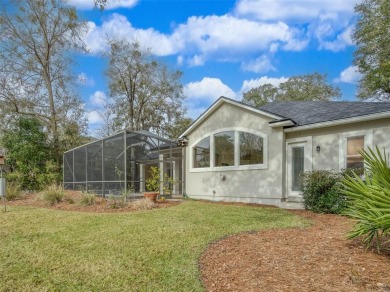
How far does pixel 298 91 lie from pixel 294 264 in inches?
1203

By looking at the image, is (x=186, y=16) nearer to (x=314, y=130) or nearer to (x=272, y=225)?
(x=314, y=130)

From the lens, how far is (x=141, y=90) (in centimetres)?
3117

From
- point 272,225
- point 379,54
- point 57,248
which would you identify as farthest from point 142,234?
point 379,54

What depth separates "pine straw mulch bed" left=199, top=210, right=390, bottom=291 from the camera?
3.59 meters

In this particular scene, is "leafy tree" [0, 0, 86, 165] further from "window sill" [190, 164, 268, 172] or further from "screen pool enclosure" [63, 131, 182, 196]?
"window sill" [190, 164, 268, 172]

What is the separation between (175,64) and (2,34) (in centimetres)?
1590

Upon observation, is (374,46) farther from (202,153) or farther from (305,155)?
(202,153)

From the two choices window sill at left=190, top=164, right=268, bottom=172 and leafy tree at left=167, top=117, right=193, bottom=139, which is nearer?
window sill at left=190, top=164, right=268, bottom=172

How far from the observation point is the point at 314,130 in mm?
10727

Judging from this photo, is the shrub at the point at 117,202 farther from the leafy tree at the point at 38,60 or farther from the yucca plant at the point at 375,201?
the leafy tree at the point at 38,60

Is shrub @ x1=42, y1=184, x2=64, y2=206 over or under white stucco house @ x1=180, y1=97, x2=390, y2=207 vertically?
under

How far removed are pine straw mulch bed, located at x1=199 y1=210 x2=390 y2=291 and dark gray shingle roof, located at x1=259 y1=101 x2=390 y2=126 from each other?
5.48 metres

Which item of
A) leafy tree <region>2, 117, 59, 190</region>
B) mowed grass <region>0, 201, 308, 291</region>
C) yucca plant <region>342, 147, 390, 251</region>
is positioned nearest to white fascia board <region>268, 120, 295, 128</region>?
mowed grass <region>0, 201, 308, 291</region>

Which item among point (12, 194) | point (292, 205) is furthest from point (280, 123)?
point (12, 194)
